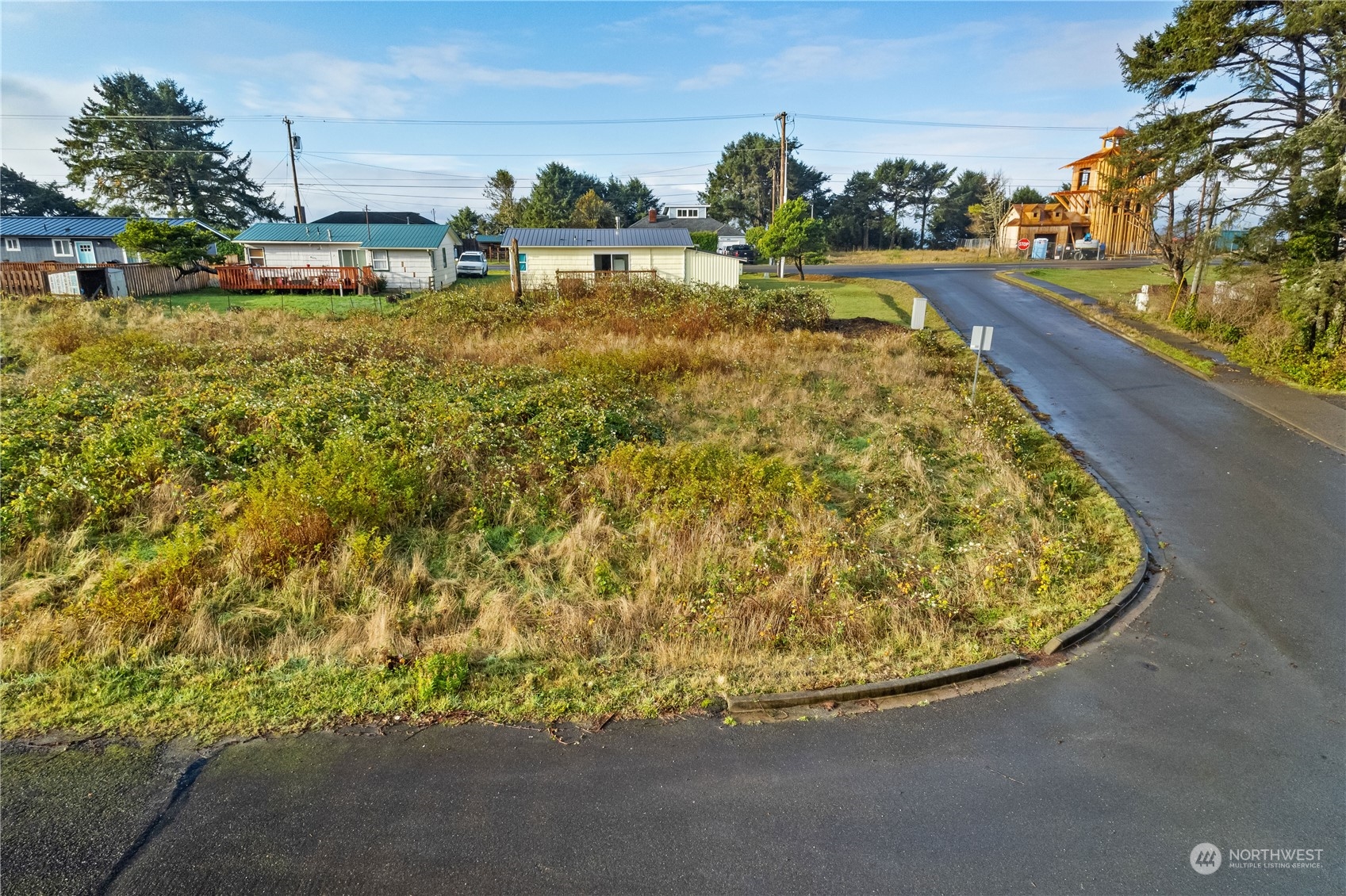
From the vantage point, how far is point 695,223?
65375 mm

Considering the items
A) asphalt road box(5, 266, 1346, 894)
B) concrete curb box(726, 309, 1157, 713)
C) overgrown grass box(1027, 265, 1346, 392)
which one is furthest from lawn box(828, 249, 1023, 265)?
asphalt road box(5, 266, 1346, 894)

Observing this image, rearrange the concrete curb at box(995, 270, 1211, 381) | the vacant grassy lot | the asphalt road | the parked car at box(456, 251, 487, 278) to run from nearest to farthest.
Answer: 1. the asphalt road
2. the vacant grassy lot
3. the concrete curb at box(995, 270, 1211, 381)
4. the parked car at box(456, 251, 487, 278)

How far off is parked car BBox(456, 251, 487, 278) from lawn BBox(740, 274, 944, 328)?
15505 millimetres

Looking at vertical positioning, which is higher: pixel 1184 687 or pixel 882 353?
pixel 882 353

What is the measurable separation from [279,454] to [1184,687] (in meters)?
10.2

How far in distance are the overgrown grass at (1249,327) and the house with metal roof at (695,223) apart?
36.4 meters

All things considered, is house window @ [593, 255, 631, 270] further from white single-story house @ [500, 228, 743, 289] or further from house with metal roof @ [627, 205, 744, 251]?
house with metal roof @ [627, 205, 744, 251]

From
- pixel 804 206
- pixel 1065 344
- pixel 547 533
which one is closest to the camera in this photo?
pixel 547 533

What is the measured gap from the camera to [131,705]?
532 cm

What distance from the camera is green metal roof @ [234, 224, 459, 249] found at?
1259 inches

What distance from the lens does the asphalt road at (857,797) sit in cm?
393

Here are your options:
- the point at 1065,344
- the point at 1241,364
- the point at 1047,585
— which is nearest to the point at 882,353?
the point at 1065,344

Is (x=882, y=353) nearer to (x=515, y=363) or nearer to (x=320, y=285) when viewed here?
(x=515, y=363)

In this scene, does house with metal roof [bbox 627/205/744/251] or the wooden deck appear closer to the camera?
the wooden deck
